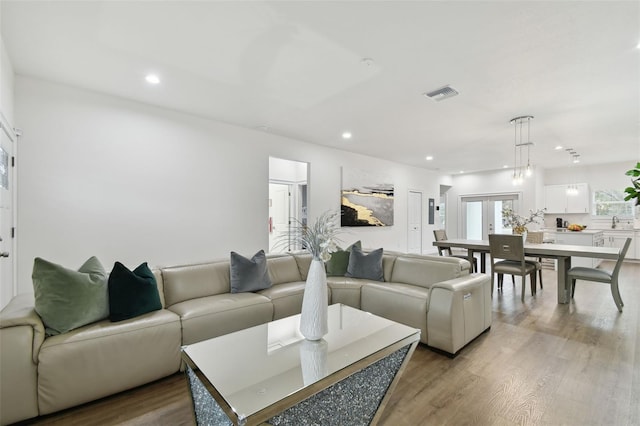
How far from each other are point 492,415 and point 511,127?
4340mm

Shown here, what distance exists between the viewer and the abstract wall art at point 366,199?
643 centimetres

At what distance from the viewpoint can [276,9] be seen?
2062 mm

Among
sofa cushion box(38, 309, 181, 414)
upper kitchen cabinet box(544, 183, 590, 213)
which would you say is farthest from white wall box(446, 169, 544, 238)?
sofa cushion box(38, 309, 181, 414)

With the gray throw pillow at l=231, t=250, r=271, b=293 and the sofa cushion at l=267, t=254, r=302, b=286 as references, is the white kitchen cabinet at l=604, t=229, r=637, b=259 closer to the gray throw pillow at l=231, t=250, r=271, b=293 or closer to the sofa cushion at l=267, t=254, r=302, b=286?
the sofa cushion at l=267, t=254, r=302, b=286

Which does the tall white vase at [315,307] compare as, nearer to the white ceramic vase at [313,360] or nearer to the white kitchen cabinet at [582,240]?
the white ceramic vase at [313,360]

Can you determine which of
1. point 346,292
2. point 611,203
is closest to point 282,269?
point 346,292

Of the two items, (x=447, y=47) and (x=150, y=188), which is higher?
(x=447, y=47)

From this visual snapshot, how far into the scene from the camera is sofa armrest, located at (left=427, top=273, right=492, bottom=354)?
2.56 meters

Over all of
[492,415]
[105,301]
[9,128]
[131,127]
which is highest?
[131,127]

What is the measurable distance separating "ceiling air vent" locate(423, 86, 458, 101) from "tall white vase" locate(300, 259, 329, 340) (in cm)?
261

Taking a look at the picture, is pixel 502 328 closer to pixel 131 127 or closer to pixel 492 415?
pixel 492 415

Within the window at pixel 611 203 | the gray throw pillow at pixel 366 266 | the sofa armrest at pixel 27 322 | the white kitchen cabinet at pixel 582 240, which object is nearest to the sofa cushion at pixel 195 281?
the sofa armrest at pixel 27 322

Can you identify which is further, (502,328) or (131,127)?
(131,127)

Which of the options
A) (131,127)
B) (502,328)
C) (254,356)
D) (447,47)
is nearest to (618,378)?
(502,328)
